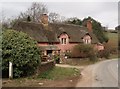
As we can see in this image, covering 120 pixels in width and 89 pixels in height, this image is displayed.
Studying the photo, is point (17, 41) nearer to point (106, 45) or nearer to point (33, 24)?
point (33, 24)

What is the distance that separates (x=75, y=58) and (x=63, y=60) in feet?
8.97

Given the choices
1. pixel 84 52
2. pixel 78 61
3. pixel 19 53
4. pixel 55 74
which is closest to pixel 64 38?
pixel 84 52

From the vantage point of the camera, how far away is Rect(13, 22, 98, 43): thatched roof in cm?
4962

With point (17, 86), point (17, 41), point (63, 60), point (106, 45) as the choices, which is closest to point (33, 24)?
point (63, 60)

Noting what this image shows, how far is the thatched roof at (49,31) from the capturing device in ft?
Answer: 163

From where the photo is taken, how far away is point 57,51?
50.4m

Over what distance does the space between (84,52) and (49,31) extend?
33.3ft

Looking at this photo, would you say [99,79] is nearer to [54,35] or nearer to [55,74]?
[55,74]

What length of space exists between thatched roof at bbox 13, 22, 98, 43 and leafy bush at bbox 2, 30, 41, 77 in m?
26.6

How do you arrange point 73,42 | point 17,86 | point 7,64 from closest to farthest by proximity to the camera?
point 17,86 < point 7,64 < point 73,42

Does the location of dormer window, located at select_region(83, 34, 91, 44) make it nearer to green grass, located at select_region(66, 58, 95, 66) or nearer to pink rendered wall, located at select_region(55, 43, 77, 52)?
pink rendered wall, located at select_region(55, 43, 77, 52)

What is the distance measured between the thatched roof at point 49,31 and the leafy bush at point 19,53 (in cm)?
2657

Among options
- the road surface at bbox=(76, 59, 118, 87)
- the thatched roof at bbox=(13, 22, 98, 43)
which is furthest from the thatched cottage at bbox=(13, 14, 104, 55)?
the road surface at bbox=(76, 59, 118, 87)

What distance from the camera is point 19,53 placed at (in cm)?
2052
